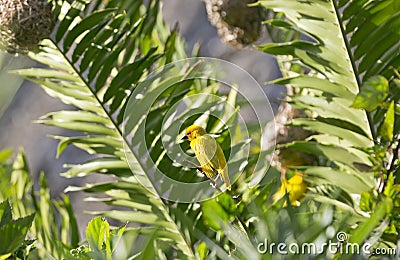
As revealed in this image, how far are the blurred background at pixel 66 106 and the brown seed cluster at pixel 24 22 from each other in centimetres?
105

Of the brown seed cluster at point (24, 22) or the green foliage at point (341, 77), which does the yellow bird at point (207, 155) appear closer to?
the green foliage at point (341, 77)

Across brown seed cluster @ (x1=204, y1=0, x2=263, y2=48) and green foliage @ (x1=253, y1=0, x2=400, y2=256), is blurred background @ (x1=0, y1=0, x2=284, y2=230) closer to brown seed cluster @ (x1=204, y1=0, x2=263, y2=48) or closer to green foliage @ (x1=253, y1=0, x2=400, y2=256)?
brown seed cluster @ (x1=204, y1=0, x2=263, y2=48)

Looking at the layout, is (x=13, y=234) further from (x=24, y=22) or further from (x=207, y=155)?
(x=24, y=22)

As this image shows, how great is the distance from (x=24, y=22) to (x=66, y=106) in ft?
5.57

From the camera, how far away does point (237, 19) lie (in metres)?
1.06

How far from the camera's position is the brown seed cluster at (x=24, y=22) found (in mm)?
748

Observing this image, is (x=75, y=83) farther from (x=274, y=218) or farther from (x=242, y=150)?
(x=274, y=218)

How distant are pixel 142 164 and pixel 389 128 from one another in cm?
28

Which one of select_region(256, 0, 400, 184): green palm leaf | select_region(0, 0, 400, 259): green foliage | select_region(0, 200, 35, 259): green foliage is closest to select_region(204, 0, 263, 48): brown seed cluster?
select_region(0, 0, 400, 259): green foliage

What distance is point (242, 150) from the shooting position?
2.03ft

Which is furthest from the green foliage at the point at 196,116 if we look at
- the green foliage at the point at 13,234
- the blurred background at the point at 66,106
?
the blurred background at the point at 66,106

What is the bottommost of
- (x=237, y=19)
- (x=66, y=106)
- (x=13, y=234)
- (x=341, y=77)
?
(x=66, y=106)

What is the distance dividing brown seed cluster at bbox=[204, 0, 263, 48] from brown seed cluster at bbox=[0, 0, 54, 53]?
359 mm

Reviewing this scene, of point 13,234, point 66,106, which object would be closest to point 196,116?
point 13,234
